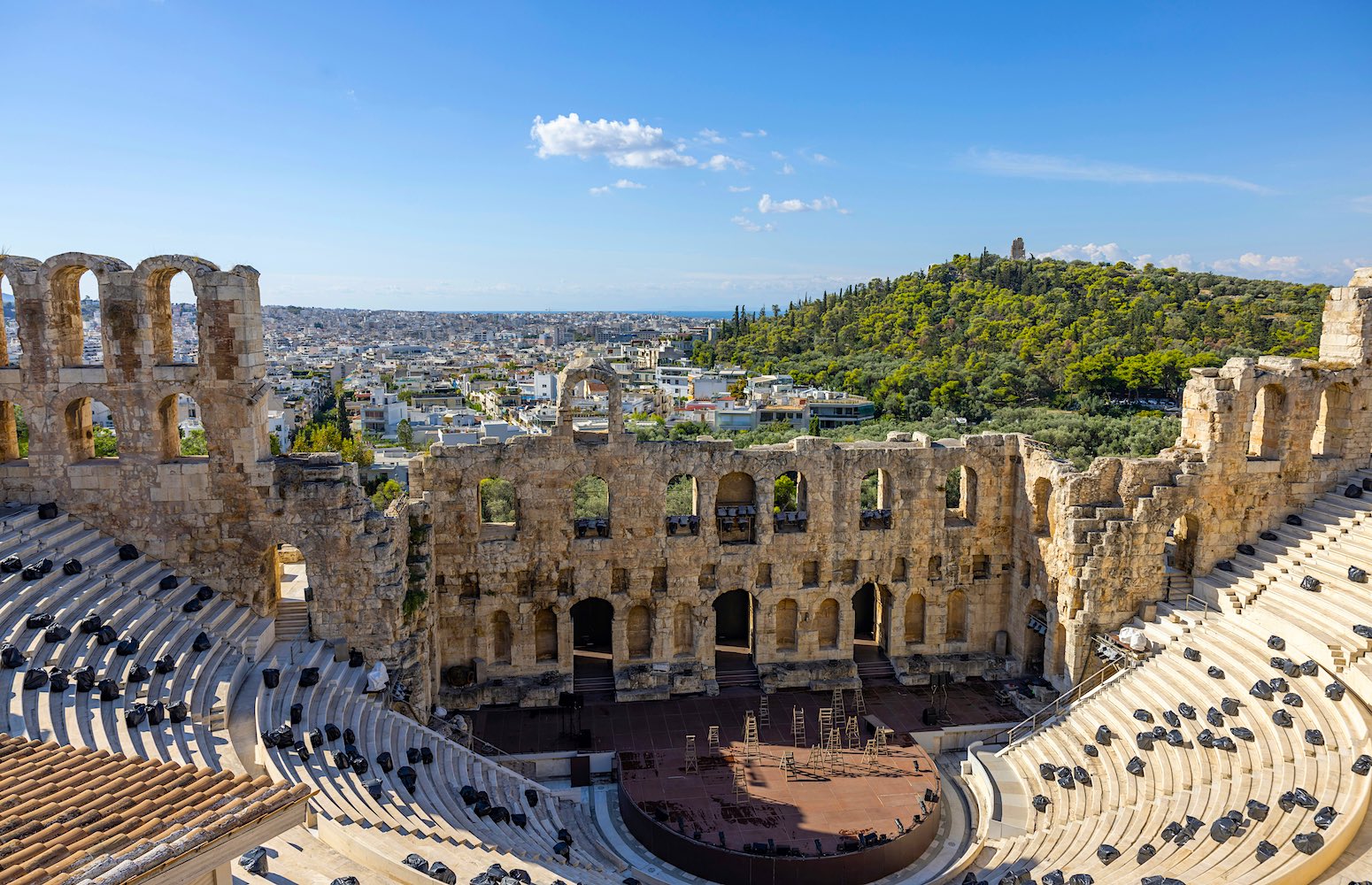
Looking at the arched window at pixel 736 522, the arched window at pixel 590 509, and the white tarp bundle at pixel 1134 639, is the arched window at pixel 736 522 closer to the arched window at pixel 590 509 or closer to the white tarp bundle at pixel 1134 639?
the arched window at pixel 590 509

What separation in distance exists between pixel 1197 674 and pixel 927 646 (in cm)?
935

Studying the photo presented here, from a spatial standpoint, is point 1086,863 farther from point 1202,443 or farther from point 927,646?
point 1202,443

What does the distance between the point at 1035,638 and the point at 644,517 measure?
47.4ft

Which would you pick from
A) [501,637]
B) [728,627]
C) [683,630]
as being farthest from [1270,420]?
[501,637]

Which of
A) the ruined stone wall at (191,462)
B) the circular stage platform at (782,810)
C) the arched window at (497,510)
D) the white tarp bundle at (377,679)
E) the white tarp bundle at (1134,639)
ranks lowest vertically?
the circular stage platform at (782,810)

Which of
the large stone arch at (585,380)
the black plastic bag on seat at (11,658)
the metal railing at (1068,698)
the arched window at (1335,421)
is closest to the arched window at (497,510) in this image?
the large stone arch at (585,380)

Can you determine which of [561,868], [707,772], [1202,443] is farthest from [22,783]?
[1202,443]

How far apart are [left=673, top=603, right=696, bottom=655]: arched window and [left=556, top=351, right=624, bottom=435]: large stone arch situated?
22.5 ft

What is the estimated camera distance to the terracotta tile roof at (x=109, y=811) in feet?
33.2

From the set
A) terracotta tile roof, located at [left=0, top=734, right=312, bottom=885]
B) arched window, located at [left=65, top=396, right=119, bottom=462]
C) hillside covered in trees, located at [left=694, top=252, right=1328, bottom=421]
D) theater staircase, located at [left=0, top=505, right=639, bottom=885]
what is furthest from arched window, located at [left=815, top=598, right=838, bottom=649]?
hillside covered in trees, located at [left=694, top=252, right=1328, bottom=421]

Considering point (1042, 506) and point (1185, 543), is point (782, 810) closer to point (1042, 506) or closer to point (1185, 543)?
point (1042, 506)

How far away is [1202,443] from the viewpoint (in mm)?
29562

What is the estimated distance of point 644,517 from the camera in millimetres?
→ 29719

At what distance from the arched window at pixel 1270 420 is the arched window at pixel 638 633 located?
834 inches
